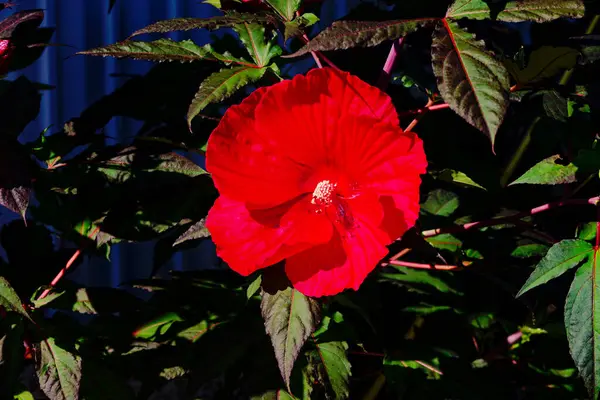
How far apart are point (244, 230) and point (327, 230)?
3.9 inches

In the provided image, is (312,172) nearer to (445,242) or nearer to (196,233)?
(196,233)

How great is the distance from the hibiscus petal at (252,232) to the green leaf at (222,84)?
117mm

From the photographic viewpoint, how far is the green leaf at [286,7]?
0.87 meters

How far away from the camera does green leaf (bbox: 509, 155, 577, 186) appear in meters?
0.91

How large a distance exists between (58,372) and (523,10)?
853mm

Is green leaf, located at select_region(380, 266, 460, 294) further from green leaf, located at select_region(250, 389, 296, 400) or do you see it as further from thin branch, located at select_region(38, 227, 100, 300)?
thin branch, located at select_region(38, 227, 100, 300)

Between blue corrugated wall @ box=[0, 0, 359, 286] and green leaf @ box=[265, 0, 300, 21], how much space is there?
46.4 inches

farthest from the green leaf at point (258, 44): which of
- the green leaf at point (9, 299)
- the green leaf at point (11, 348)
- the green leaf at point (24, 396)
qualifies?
the green leaf at point (24, 396)

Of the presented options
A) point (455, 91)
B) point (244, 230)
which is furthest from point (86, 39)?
point (455, 91)

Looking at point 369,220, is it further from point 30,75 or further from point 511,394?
point 30,75

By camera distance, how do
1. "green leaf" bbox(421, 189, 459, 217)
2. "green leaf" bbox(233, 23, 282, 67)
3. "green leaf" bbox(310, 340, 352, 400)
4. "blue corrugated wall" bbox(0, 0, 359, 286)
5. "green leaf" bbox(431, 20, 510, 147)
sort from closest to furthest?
1. "green leaf" bbox(431, 20, 510, 147)
2. "green leaf" bbox(233, 23, 282, 67)
3. "green leaf" bbox(310, 340, 352, 400)
4. "green leaf" bbox(421, 189, 459, 217)
5. "blue corrugated wall" bbox(0, 0, 359, 286)

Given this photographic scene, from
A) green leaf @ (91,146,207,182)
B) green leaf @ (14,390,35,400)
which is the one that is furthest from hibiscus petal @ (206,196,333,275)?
green leaf @ (14,390,35,400)

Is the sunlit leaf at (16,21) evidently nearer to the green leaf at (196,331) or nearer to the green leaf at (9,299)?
the green leaf at (9,299)

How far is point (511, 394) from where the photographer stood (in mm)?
1271
